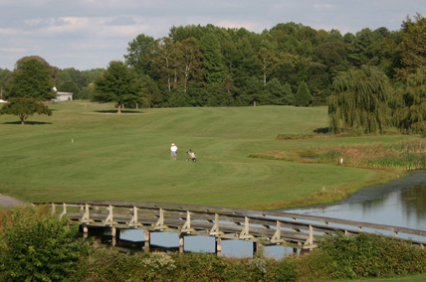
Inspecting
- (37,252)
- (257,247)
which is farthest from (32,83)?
(37,252)

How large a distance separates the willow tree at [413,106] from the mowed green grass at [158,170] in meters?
3.87

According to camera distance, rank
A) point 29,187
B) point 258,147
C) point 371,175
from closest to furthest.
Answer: point 29,187 < point 371,175 < point 258,147

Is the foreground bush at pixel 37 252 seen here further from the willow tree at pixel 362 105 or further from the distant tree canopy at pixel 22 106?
the distant tree canopy at pixel 22 106

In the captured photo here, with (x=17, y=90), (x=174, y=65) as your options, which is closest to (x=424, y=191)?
(x=17, y=90)

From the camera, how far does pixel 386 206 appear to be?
50250 mm

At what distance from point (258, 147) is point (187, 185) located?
31.0 metres

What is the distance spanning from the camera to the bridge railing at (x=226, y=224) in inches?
1235

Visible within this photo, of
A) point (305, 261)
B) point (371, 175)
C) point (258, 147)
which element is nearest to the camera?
point (305, 261)

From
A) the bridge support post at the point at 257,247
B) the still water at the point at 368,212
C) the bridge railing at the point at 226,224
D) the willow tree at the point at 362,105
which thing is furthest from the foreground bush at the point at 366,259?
the willow tree at the point at 362,105

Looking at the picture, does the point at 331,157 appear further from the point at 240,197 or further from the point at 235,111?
the point at 235,111

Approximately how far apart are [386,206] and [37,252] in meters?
31.2

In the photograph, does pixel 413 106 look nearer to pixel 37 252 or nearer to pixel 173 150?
pixel 173 150

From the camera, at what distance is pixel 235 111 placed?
145000 millimetres

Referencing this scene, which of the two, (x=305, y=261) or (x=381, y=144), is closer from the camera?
(x=305, y=261)
